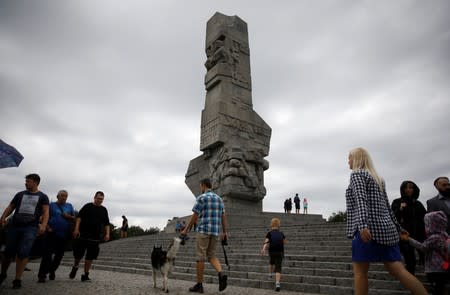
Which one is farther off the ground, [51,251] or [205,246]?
[205,246]

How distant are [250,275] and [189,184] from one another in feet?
39.5

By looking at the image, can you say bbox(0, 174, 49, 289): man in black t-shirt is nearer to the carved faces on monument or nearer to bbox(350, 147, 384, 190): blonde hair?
bbox(350, 147, 384, 190): blonde hair

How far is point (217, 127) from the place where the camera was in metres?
15.9

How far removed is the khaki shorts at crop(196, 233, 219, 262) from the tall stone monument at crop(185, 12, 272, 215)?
9206 millimetres

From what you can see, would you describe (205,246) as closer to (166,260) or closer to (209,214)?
(209,214)

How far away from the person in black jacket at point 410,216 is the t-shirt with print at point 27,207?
482cm

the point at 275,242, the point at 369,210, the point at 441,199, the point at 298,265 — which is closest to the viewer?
the point at 369,210

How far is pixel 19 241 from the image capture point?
4.38 meters

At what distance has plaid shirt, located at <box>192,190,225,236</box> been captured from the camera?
440cm

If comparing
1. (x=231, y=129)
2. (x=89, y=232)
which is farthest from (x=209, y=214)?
(x=231, y=129)

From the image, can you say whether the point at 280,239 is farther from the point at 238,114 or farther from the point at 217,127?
the point at 238,114

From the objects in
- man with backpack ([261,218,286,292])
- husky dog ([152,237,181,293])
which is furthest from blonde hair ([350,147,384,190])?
husky dog ([152,237,181,293])

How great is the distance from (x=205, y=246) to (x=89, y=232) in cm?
220

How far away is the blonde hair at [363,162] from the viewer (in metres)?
3.04
